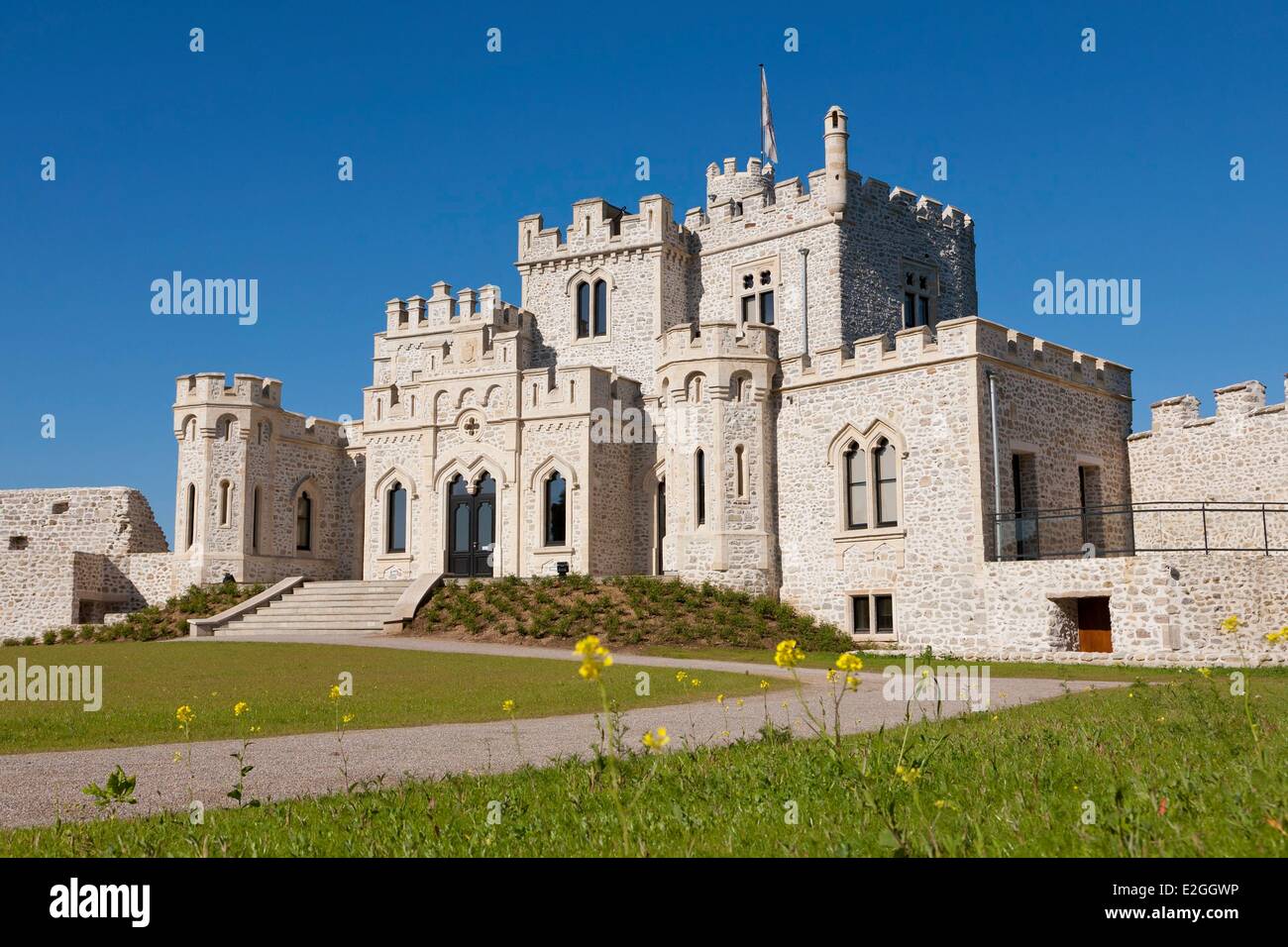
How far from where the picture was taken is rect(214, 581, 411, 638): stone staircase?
89.4 ft

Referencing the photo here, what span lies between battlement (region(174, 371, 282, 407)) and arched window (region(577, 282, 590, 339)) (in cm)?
1030

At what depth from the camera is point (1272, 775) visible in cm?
506

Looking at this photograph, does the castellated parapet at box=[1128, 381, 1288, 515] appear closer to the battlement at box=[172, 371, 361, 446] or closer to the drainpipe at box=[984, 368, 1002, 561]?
the drainpipe at box=[984, 368, 1002, 561]

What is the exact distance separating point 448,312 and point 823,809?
33458mm

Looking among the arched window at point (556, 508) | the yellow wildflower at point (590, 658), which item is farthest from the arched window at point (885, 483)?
the yellow wildflower at point (590, 658)

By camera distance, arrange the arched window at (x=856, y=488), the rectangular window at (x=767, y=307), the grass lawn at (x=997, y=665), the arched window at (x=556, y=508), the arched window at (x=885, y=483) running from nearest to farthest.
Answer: the grass lawn at (x=997, y=665) → the arched window at (x=885, y=483) → the arched window at (x=856, y=488) → the arched window at (x=556, y=508) → the rectangular window at (x=767, y=307)

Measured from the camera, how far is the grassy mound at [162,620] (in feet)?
94.2

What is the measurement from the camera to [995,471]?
23.8m

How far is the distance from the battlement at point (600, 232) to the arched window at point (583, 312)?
1.17m

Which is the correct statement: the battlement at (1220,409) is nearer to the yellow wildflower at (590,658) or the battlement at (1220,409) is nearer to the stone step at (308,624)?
the stone step at (308,624)

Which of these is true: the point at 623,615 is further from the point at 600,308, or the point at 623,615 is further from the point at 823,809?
Answer: the point at 823,809
